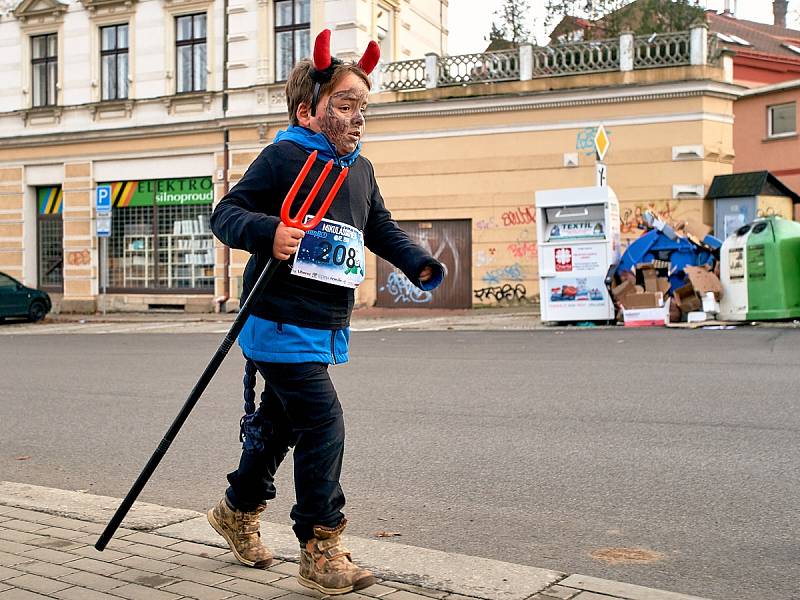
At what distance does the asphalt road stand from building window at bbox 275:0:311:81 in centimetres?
1527

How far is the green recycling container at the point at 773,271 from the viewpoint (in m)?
16.8

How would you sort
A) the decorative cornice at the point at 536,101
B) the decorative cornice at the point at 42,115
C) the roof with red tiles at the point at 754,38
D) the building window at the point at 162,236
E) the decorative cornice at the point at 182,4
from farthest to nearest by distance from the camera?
1. the roof with red tiles at the point at 754,38
2. the decorative cornice at the point at 42,115
3. the building window at the point at 162,236
4. the decorative cornice at the point at 182,4
5. the decorative cornice at the point at 536,101

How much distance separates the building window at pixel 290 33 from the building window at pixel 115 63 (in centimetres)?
497

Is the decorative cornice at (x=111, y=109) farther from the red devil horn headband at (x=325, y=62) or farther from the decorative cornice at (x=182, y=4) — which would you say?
the red devil horn headband at (x=325, y=62)

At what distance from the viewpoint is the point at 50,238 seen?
101 ft

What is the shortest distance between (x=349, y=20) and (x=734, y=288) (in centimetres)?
1280

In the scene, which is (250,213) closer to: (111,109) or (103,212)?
(103,212)

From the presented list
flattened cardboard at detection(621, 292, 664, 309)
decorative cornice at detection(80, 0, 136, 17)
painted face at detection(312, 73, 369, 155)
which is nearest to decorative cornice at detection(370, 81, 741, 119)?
flattened cardboard at detection(621, 292, 664, 309)

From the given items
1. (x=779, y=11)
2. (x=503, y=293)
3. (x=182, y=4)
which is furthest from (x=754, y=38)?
(x=182, y=4)

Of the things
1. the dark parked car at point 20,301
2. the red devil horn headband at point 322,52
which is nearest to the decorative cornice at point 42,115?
the dark parked car at point 20,301

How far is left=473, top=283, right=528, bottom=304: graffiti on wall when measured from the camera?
24438 millimetres

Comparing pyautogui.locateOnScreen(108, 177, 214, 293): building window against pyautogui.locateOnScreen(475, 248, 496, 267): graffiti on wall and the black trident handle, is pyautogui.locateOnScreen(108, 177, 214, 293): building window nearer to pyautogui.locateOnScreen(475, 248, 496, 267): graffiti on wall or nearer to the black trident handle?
pyautogui.locateOnScreen(475, 248, 496, 267): graffiti on wall

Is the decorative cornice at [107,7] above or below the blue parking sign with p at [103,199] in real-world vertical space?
above

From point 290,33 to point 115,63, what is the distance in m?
5.70
